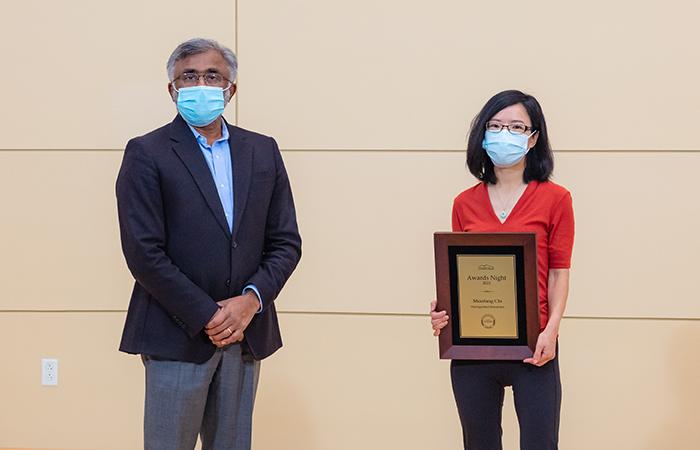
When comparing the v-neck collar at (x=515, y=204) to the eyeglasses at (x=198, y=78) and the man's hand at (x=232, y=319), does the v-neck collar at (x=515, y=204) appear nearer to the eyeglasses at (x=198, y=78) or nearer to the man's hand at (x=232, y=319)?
the man's hand at (x=232, y=319)

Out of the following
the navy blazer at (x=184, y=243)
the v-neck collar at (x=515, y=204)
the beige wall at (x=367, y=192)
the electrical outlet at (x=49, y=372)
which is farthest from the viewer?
the electrical outlet at (x=49, y=372)

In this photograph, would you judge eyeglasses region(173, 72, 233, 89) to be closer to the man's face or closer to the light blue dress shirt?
the man's face

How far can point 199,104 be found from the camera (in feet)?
7.71

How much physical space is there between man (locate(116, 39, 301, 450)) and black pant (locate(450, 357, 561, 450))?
553 millimetres

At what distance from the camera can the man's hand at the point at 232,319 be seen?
2248 millimetres

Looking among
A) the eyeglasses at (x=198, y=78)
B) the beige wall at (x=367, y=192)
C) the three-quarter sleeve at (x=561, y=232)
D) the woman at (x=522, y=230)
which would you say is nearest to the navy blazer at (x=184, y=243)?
the eyeglasses at (x=198, y=78)

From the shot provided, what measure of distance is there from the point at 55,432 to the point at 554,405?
2.20 metres

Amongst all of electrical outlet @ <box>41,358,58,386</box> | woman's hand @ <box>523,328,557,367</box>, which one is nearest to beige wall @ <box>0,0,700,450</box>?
electrical outlet @ <box>41,358,58,386</box>

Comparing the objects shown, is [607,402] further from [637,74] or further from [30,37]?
[30,37]

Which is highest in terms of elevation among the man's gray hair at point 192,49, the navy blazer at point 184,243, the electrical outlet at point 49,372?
the man's gray hair at point 192,49

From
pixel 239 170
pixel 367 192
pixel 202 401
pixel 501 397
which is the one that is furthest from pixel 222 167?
pixel 367 192

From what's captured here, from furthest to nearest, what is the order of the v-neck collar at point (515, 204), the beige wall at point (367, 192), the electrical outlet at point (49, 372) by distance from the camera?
the electrical outlet at point (49, 372)
the beige wall at point (367, 192)
the v-neck collar at point (515, 204)

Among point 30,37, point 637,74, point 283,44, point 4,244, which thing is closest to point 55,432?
point 4,244

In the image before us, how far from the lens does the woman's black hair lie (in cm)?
239
